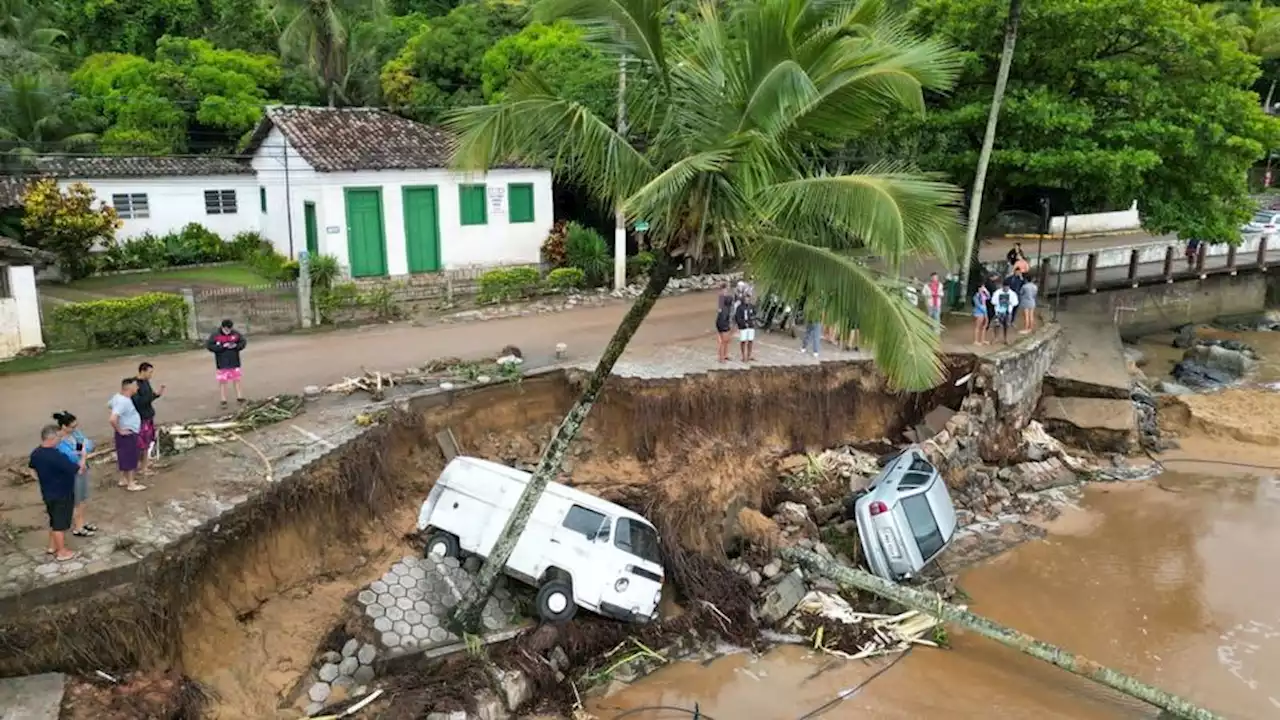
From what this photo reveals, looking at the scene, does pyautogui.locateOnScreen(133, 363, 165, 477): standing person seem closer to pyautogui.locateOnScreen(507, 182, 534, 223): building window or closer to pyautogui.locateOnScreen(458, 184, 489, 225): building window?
pyautogui.locateOnScreen(458, 184, 489, 225): building window

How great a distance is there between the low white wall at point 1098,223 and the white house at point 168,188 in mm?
30542

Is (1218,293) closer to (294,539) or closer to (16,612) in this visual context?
(294,539)

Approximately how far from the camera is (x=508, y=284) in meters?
23.5

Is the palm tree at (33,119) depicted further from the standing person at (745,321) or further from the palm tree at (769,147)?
the palm tree at (769,147)

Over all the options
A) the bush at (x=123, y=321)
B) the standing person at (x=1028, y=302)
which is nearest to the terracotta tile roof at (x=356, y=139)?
the bush at (x=123, y=321)

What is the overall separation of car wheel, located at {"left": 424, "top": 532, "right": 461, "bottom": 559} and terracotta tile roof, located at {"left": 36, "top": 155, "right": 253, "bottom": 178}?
68.0 ft

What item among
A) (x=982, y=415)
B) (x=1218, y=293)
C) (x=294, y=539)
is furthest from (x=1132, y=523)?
(x=1218, y=293)

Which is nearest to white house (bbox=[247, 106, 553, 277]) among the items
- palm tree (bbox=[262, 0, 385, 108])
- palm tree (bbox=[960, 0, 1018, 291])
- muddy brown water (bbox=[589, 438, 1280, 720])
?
palm tree (bbox=[262, 0, 385, 108])

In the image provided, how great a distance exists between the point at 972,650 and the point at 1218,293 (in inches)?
998

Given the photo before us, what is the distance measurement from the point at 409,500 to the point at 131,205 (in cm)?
1952

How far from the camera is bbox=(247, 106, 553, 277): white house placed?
79.5ft

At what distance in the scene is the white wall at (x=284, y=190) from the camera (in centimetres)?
2475

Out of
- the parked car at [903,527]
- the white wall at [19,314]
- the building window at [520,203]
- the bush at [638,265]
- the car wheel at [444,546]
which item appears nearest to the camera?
the car wheel at [444,546]

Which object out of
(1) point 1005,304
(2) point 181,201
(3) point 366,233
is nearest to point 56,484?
(3) point 366,233
